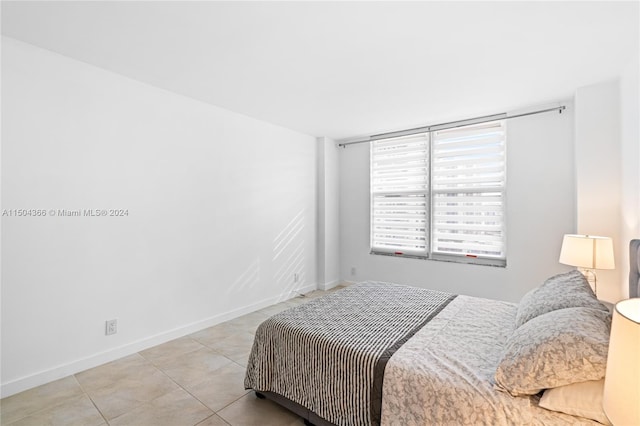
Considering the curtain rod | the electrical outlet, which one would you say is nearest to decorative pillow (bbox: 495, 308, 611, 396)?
the curtain rod

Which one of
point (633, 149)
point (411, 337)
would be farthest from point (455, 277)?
point (411, 337)

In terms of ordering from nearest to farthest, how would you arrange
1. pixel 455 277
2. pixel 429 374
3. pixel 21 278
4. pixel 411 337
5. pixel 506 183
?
pixel 429 374 → pixel 411 337 → pixel 21 278 → pixel 506 183 → pixel 455 277

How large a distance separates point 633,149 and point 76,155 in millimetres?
4396

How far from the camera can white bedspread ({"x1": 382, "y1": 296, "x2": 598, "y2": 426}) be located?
1.27 metres

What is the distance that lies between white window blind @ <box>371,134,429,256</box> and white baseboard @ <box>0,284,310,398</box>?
2.12 m

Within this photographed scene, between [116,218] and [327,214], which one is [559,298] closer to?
[116,218]

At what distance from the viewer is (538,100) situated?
3.30 metres

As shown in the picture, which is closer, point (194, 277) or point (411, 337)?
point (411, 337)

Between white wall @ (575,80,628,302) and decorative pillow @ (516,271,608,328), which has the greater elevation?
white wall @ (575,80,628,302)

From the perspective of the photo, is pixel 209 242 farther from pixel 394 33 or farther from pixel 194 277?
pixel 394 33

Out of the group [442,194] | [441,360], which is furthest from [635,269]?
[442,194]

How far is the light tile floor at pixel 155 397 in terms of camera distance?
1913mm

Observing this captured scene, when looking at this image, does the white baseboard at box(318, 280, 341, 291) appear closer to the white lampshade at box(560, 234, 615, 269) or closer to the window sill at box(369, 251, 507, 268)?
the window sill at box(369, 251, 507, 268)

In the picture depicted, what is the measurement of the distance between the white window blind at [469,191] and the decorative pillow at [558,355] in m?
2.48
